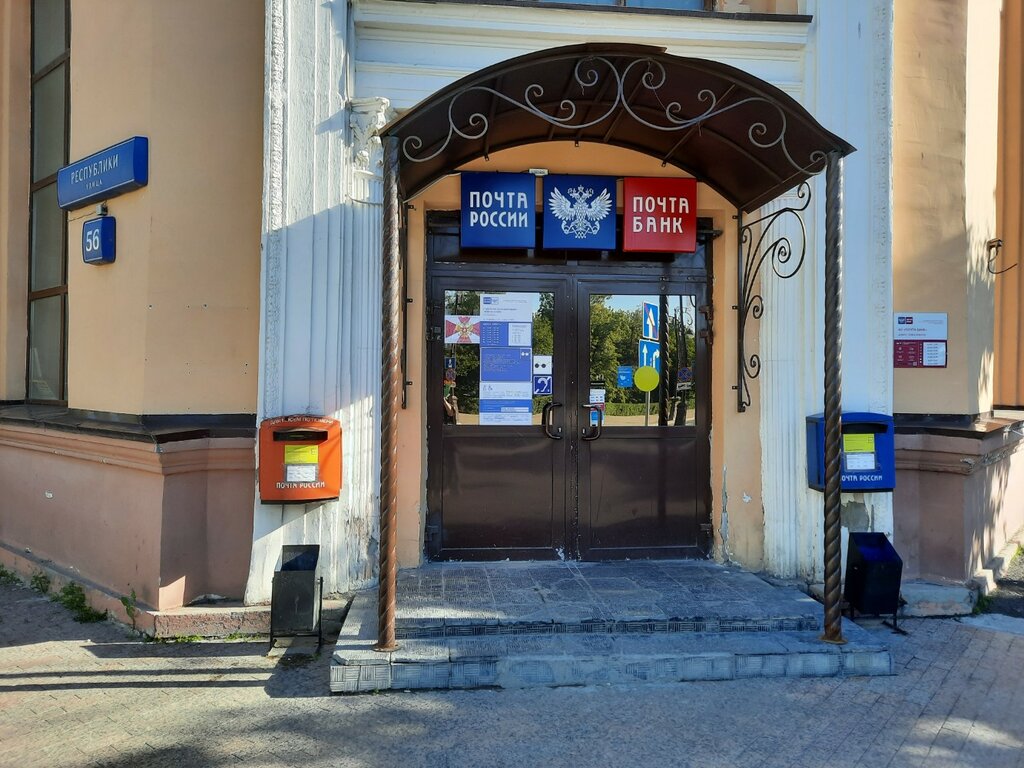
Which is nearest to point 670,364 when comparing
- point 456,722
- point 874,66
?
point 874,66

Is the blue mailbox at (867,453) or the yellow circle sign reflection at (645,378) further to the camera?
the yellow circle sign reflection at (645,378)

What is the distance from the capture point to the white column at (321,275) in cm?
488

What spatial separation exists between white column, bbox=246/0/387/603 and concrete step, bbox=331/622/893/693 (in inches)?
37.4

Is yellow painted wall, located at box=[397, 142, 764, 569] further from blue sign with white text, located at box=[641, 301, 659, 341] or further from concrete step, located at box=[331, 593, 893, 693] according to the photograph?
concrete step, located at box=[331, 593, 893, 693]

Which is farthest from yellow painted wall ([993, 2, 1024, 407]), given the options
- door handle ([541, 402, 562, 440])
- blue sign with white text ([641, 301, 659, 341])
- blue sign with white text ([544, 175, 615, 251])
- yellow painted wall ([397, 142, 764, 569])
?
door handle ([541, 402, 562, 440])

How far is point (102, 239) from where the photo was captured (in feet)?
17.4

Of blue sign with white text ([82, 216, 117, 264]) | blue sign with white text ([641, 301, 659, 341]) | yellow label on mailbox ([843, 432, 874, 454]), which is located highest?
blue sign with white text ([82, 216, 117, 264])

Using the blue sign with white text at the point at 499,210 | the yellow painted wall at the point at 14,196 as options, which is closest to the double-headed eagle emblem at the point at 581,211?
the blue sign with white text at the point at 499,210

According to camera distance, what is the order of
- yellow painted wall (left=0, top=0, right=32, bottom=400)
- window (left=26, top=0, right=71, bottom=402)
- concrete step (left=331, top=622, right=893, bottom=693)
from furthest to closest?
yellow painted wall (left=0, top=0, right=32, bottom=400) < window (left=26, top=0, right=71, bottom=402) < concrete step (left=331, top=622, right=893, bottom=693)

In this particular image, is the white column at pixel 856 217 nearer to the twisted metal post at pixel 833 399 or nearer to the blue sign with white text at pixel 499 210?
the twisted metal post at pixel 833 399

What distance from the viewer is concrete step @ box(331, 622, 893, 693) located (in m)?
4.06

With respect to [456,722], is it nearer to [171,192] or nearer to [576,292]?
[576,292]

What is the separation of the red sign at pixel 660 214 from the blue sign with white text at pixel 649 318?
48 centimetres

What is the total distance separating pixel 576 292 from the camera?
234 inches
